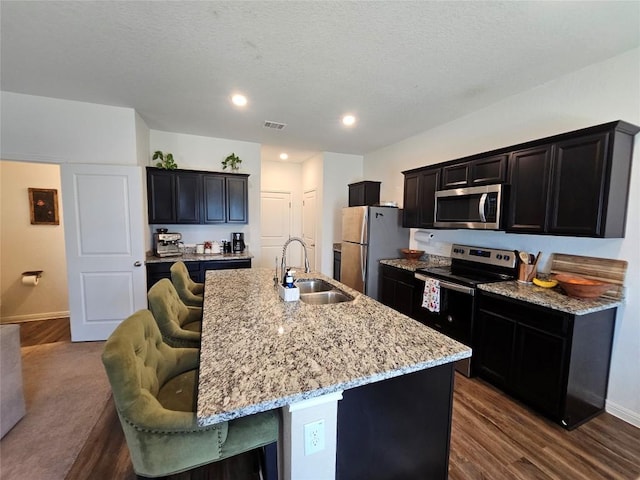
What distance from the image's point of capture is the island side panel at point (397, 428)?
1.15m

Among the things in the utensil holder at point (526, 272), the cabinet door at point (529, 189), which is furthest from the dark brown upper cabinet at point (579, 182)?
the utensil holder at point (526, 272)

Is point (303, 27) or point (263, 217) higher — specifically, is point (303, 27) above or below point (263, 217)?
above

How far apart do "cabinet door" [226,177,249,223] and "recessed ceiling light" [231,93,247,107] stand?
1.33 meters

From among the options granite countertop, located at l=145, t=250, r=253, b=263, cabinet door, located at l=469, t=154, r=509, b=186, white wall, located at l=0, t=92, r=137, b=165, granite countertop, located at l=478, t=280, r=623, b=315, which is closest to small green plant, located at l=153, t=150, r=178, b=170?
white wall, located at l=0, t=92, r=137, b=165

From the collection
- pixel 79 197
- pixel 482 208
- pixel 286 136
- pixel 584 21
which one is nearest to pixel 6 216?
pixel 79 197

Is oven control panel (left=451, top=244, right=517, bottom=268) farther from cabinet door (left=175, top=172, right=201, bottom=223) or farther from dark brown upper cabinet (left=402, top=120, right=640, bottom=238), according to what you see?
cabinet door (left=175, top=172, right=201, bottom=223)

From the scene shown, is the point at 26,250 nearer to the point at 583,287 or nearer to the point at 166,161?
the point at 166,161

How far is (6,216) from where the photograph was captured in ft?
12.1

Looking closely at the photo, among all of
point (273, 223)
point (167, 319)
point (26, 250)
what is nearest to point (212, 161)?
point (273, 223)

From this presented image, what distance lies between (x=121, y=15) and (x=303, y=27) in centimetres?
117

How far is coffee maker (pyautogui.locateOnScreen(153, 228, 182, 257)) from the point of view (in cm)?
377

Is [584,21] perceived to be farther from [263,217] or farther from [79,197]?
[263,217]

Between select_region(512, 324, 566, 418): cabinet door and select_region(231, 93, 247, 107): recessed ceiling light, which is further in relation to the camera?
select_region(231, 93, 247, 107): recessed ceiling light

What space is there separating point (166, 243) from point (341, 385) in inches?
145
